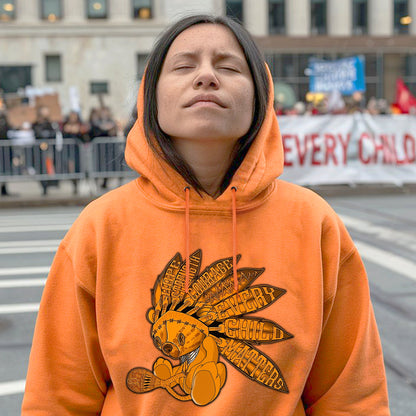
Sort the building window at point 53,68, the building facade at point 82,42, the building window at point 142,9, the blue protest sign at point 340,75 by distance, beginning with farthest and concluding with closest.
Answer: the building window at point 142,9, the building window at point 53,68, the building facade at point 82,42, the blue protest sign at point 340,75

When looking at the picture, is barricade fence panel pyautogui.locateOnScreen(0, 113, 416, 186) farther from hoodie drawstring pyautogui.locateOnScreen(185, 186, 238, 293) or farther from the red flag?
hoodie drawstring pyautogui.locateOnScreen(185, 186, 238, 293)

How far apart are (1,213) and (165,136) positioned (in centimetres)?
1287

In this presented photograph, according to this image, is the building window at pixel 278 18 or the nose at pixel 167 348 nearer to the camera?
the nose at pixel 167 348

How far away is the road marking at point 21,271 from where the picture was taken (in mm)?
7898

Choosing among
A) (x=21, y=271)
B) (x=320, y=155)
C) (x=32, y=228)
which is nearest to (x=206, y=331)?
(x=21, y=271)

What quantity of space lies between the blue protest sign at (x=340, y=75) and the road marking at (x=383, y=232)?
8.42 meters

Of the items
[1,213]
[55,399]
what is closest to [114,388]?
[55,399]

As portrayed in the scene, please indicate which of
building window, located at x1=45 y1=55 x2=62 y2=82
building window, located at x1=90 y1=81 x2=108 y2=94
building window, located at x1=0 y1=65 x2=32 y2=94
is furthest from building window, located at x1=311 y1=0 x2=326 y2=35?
building window, located at x1=0 y1=65 x2=32 y2=94

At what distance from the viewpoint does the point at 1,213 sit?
14078 mm

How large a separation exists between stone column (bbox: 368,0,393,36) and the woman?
139ft

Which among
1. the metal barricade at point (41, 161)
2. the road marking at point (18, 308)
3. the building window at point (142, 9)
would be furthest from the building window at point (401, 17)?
the road marking at point (18, 308)

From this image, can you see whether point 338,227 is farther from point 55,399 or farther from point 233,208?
point 55,399

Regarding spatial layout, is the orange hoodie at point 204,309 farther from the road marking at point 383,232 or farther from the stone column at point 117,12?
the stone column at point 117,12

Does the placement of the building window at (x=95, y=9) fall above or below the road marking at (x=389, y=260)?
above
